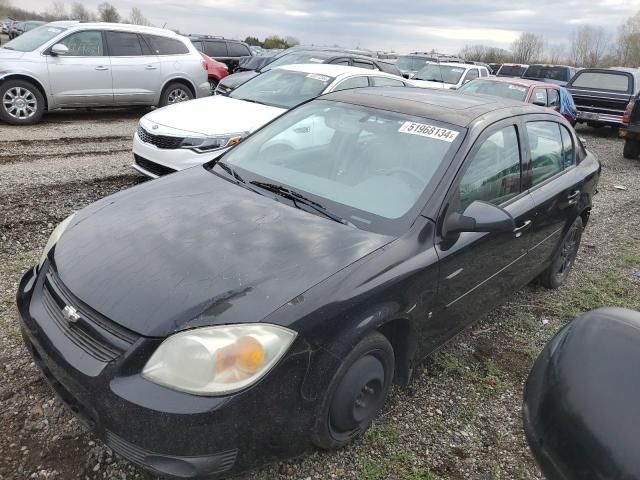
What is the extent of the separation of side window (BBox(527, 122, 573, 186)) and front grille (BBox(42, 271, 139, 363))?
113 inches

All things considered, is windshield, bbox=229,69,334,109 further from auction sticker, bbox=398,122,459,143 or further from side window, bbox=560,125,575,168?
auction sticker, bbox=398,122,459,143

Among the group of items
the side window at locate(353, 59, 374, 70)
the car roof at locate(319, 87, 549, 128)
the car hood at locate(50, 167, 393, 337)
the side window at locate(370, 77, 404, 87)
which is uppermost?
the side window at locate(353, 59, 374, 70)

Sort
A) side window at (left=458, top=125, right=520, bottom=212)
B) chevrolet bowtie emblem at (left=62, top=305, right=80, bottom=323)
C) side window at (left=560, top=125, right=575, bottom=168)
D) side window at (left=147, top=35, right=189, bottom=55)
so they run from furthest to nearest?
side window at (left=147, top=35, right=189, bottom=55) < side window at (left=560, top=125, right=575, bottom=168) < side window at (left=458, top=125, right=520, bottom=212) < chevrolet bowtie emblem at (left=62, top=305, right=80, bottom=323)

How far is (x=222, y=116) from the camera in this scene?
620 centimetres

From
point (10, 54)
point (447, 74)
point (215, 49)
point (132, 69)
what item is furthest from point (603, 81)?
point (10, 54)

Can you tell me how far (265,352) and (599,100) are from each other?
14386mm

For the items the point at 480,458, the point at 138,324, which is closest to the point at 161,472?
the point at 138,324

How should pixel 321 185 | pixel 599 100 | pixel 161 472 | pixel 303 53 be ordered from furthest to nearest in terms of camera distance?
pixel 599 100, pixel 303 53, pixel 321 185, pixel 161 472

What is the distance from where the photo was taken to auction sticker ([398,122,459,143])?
2.97m

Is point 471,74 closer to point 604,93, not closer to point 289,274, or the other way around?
point 604,93

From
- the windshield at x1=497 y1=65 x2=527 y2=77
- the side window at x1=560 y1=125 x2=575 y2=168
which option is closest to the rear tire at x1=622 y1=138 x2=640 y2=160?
the side window at x1=560 y1=125 x2=575 y2=168

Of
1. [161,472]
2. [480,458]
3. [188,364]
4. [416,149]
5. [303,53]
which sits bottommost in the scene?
[480,458]

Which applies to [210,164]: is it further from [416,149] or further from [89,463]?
[89,463]

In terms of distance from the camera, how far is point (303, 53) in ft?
36.6
